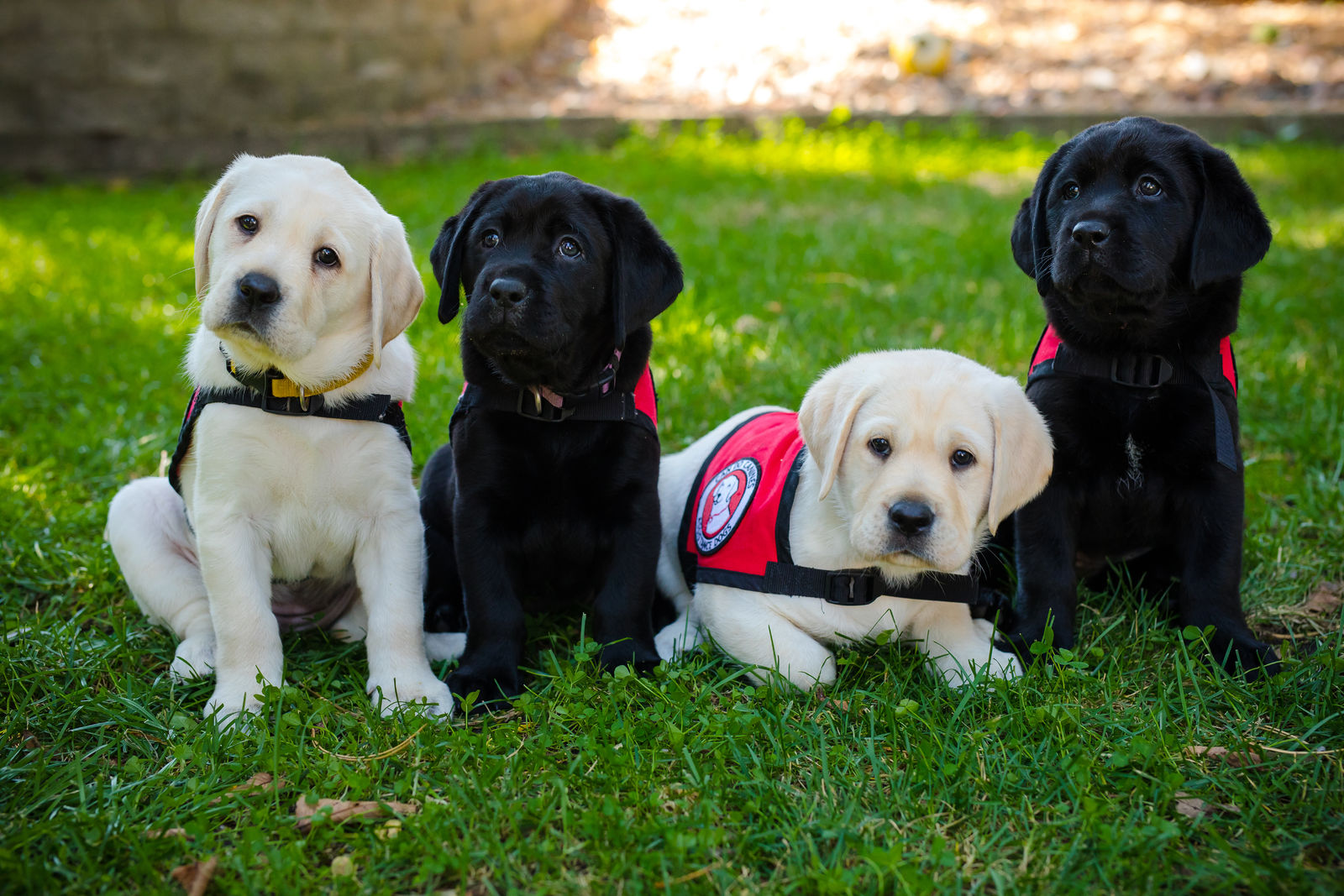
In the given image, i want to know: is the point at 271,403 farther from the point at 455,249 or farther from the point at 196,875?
the point at 196,875

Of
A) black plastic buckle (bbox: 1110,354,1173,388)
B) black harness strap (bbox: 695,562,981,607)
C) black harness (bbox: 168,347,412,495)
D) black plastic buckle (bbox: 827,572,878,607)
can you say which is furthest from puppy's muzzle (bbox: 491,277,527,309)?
black plastic buckle (bbox: 1110,354,1173,388)

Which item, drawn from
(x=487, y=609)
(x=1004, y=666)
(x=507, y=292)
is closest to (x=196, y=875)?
(x=487, y=609)

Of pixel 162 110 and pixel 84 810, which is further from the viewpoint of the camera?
pixel 162 110

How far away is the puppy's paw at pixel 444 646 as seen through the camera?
3400mm

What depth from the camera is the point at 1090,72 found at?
1300 cm

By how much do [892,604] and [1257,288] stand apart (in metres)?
5.25

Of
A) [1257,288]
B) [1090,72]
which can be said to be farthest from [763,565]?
[1090,72]

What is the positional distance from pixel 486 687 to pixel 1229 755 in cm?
203

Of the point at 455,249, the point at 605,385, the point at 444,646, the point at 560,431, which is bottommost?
the point at 444,646

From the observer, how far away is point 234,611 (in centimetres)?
296

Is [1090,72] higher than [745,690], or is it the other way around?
[1090,72]

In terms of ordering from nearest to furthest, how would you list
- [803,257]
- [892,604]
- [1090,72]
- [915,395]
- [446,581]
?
[915,395] → [892,604] → [446,581] → [803,257] → [1090,72]

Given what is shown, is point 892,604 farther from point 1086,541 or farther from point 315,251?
point 315,251

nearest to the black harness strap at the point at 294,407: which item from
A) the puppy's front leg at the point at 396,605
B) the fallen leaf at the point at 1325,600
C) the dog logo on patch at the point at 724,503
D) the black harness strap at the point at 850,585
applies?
the puppy's front leg at the point at 396,605
